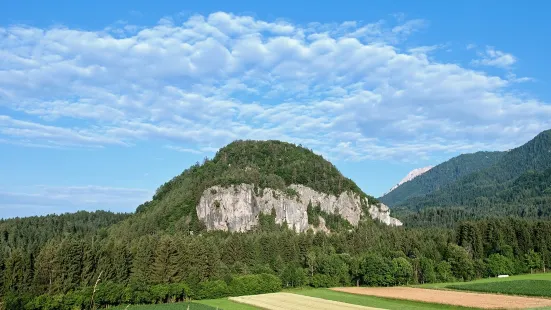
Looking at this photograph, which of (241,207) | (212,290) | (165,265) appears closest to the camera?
(212,290)

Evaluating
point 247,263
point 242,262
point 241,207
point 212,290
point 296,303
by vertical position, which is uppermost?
point 241,207

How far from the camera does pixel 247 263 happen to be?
397 feet

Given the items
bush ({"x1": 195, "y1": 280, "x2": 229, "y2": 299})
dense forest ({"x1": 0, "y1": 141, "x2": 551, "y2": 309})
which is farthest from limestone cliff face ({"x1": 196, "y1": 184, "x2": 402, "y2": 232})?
bush ({"x1": 195, "y1": 280, "x2": 229, "y2": 299})

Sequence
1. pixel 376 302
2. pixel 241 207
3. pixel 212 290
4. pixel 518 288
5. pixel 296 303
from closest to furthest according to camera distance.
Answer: pixel 296 303 < pixel 376 302 < pixel 518 288 < pixel 212 290 < pixel 241 207

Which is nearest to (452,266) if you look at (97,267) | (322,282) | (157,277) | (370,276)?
(370,276)

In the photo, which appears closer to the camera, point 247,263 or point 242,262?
point 242,262

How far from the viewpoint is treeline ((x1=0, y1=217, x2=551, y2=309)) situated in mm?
88688

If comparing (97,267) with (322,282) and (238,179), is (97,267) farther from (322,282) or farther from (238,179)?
(238,179)

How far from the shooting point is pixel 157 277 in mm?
97250

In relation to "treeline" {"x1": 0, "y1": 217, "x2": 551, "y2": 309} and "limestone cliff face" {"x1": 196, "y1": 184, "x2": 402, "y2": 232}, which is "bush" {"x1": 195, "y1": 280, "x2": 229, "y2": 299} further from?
"limestone cliff face" {"x1": 196, "y1": 184, "x2": 402, "y2": 232}

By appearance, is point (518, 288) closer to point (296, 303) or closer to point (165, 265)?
point (296, 303)

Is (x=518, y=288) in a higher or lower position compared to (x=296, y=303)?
higher

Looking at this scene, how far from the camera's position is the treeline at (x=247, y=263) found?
8869cm

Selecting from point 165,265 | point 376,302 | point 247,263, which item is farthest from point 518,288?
point 165,265
